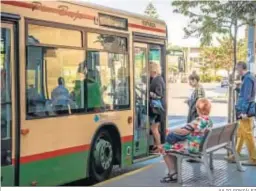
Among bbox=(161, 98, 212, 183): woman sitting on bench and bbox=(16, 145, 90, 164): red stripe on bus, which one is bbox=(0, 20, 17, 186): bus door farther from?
bbox=(161, 98, 212, 183): woman sitting on bench

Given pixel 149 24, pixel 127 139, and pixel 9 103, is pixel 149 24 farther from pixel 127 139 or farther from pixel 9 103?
pixel 9 103

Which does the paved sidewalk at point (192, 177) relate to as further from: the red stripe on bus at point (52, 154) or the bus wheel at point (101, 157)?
the red stripe on bus at point (52, 154)

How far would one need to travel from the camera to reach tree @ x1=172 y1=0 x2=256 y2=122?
1071cm

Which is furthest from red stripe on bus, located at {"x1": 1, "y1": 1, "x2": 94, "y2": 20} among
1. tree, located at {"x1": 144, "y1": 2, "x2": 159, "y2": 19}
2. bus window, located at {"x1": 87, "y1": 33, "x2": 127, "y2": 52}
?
tree, located at {"x1": 144, "y1": 2, "x2": 159, "y2": 19}

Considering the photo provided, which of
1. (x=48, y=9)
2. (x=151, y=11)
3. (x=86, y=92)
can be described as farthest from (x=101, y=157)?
(x=151, y=11)

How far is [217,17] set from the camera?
11.0 meters

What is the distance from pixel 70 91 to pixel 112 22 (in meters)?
1.60

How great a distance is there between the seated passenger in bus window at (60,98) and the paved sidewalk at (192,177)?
1129mm

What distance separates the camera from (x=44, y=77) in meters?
6.59

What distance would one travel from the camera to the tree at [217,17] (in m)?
10.7

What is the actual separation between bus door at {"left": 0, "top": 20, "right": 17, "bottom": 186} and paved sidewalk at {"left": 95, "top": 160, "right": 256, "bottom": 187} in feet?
5.15

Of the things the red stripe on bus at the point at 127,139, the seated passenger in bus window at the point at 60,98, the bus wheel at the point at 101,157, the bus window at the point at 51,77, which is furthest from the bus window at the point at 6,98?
the red stripe on bus at the point at 127,139

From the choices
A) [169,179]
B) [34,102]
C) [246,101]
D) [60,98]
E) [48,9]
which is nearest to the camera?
[34,102]
